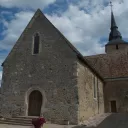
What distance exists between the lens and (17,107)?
13461mm

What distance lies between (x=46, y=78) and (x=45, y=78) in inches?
3.1

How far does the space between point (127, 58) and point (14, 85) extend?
50.4 ft

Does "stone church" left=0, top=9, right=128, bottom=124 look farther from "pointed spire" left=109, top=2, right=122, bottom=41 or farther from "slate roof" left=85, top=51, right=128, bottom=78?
"pointed spire" left=109, top=2, right=122, bottom=41

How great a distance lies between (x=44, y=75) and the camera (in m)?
13.4

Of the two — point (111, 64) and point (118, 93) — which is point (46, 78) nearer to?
point (118, 93)

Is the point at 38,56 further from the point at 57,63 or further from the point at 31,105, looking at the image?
the point at 31,105

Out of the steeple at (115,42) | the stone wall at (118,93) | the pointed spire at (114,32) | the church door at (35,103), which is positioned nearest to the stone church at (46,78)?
the church door at (35,103)

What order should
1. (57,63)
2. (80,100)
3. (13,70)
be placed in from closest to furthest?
1. (80,100)
2. (57,63)
3. (13,70)

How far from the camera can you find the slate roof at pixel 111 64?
2155 cm

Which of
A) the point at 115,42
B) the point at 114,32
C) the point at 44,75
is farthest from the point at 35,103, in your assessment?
the point at 114,32

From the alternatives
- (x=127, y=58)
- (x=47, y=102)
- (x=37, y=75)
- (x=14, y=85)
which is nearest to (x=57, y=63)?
(x=37, y=75)

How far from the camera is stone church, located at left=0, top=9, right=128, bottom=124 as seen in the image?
1246 cm

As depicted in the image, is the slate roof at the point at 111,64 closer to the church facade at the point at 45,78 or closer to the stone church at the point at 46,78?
the stone church at the point at 46,78

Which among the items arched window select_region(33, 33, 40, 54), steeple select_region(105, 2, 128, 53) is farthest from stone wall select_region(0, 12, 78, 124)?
steeple select_region(105, 2, 128, 53)
